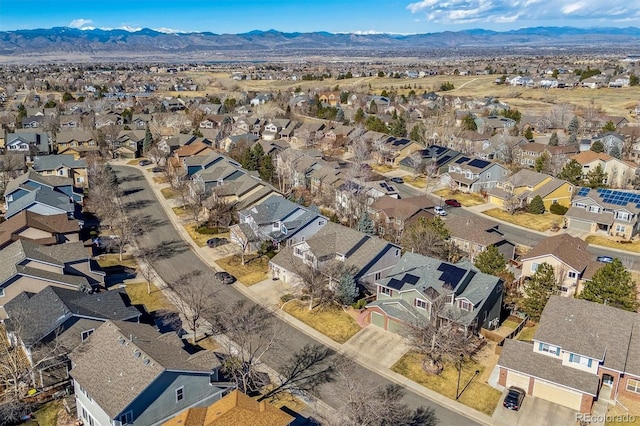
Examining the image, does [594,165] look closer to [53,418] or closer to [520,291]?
[520,291]

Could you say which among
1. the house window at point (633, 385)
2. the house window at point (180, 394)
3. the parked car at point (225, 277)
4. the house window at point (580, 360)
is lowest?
the parked car at point (225, 277)

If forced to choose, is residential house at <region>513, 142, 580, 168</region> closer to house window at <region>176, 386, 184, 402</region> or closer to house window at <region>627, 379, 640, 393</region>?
house window at <region>627, 379, 640, 393</region>

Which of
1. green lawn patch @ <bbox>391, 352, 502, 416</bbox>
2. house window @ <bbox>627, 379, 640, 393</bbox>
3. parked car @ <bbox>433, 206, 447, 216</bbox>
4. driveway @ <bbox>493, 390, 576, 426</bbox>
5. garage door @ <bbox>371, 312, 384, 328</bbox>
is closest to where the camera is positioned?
driveway @ <bbox>493, 390, 576, 426</bbox>

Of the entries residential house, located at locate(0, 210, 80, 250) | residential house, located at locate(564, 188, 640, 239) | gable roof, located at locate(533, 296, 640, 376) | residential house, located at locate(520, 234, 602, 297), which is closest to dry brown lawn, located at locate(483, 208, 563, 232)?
residential house, located at locate(564, 188, 640, 239)

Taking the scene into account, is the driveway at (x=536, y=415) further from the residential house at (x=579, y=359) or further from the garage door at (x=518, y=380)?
the garage door at (x=518, y=380)

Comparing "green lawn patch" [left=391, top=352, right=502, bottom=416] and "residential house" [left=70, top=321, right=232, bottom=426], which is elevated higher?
"residential house" [left=70, top=321, right=232, bottom=426]

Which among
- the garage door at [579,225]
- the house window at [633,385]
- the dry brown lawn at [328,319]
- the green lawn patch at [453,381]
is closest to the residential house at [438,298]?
the dry brown lawn at [328,319]

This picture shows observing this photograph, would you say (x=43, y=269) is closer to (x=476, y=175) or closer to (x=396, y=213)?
(x=396, y=213)

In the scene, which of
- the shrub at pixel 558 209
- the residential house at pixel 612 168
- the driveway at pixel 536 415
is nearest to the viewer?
the driveway at pixel 536 415
